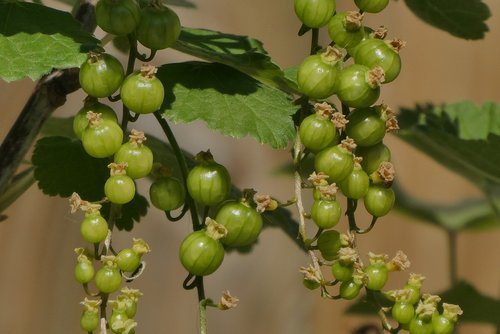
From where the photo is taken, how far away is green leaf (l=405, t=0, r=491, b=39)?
0.84 metres

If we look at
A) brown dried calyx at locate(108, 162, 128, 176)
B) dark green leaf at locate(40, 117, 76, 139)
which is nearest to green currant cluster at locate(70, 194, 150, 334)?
brown dried calyx at locate(108, 162, 128, 176)

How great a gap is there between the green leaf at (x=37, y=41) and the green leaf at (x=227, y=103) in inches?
2.6

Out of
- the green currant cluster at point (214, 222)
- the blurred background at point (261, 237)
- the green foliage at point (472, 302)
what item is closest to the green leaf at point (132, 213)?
the green currant cluster at point (214, 222)

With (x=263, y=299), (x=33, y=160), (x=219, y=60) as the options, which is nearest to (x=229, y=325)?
(x=263, y=299)

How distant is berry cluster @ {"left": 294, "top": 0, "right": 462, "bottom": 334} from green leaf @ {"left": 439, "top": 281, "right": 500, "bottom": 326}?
531 mm

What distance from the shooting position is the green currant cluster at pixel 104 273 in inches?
22.2

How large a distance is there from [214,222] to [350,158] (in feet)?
0.30

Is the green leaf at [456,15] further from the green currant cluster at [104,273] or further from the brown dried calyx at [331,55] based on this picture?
the green currant cluster at [104,273]

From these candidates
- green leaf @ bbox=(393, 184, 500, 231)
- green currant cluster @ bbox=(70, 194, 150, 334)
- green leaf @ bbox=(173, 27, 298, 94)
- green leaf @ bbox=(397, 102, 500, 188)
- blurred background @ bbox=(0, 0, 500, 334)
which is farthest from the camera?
blurred background @ bbox=(0, 0, 500, 334)

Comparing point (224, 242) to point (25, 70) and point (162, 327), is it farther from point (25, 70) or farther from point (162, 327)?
point (162, 327)

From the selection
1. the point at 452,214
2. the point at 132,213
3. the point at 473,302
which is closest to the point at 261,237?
the point at 452,214

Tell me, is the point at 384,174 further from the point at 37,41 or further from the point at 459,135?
the point at 459,135

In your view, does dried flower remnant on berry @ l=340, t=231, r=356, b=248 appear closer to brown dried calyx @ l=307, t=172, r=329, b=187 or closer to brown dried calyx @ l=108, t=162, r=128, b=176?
brown dried calyx @ l=307, t=172, r=329, b=187

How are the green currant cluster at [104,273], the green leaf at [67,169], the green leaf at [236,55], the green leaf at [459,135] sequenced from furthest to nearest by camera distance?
1. the green leaf at [459,135]
2. the green leaf at [67,169]
3. the green leaf at [236,55]
4. the green currant cluster at [104,273]
